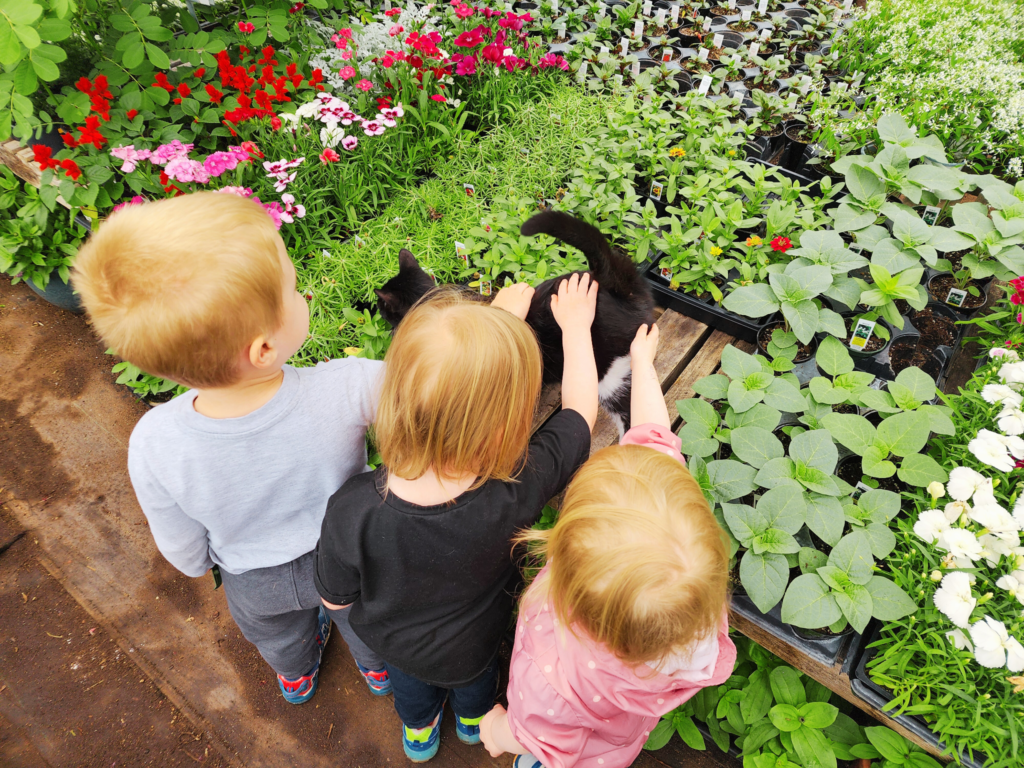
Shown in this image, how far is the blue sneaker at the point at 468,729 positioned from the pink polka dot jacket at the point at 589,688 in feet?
1.58

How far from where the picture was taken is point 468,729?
5.82 feet

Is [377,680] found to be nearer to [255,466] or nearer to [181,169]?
[255,466]

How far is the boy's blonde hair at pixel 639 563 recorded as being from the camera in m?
0.90

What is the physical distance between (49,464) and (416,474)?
233 cm

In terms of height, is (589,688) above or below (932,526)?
below

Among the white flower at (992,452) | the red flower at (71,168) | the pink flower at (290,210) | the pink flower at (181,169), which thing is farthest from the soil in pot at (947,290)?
the red flower at (71,168)

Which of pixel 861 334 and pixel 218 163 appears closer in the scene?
pixel 861 334

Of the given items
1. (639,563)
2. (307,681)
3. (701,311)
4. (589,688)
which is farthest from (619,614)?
(701,311)

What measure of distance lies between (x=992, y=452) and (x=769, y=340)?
0.81m

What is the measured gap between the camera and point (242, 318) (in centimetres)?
100

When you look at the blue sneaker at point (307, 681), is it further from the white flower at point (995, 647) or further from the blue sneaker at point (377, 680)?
the white flower at point (995, 647)

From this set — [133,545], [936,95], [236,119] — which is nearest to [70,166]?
[236,119]

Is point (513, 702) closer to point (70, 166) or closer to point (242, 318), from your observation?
point (242, 318)

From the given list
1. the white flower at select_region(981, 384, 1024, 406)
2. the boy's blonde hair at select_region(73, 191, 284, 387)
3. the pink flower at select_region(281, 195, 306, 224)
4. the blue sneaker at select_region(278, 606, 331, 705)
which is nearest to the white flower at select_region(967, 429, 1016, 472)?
the white flower at select_region(981, 384, 1024, 406)
